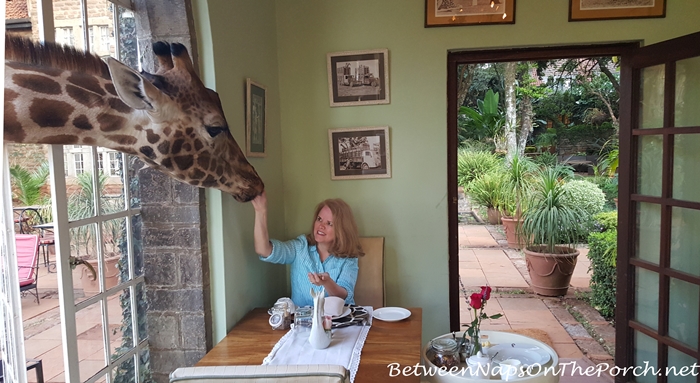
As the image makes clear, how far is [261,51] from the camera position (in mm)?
2557

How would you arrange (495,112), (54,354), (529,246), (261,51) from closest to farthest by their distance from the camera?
1. (54,354)
2. (261,51)
3. (529,246)
4. (495,112)

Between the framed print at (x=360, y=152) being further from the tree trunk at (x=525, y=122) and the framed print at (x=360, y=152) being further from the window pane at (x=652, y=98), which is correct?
the tree trunk at (x=525, y=122)

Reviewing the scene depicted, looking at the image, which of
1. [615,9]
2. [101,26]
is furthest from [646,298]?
[101,26]

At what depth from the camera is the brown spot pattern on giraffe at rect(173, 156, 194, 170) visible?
1.52 metres

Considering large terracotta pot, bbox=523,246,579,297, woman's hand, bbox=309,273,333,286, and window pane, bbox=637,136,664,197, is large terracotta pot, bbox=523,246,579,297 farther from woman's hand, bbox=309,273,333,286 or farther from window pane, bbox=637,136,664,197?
woman's hand, bbox=309,273,333,286

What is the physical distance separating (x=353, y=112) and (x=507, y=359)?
1599mm

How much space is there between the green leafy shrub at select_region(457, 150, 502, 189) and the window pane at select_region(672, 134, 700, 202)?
5.15 m

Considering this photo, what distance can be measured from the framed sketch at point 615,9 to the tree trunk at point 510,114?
16.4 ft

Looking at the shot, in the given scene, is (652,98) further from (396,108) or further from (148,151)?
(148,151)

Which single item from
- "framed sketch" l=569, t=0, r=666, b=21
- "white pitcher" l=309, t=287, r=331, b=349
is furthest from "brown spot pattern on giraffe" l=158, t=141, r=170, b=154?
"framed sketch" l=569, t=0, r=666, b=21

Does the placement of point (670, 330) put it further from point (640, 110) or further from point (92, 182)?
point (92, 182)

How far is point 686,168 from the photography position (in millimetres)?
2582

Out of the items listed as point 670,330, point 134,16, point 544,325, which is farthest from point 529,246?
point 134,16

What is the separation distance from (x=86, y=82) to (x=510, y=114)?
7487 mm
